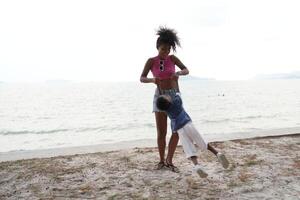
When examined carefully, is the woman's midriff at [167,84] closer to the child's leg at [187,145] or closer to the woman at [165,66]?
the woman at [165,66]

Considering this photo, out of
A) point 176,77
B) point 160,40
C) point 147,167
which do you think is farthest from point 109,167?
point 160,40

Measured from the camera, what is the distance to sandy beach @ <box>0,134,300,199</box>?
183 inches

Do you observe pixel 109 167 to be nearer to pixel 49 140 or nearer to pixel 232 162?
pixel 232 162

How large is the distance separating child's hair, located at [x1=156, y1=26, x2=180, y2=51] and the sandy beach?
2.03 meters

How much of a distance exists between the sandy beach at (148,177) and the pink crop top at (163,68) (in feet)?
5.09

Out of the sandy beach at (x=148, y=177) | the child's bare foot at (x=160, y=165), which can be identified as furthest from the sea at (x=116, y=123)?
the child's bare foot at (x=160, y=165)

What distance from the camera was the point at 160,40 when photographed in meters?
5.29

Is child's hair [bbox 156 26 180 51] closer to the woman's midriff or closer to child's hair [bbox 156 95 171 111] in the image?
the woman's midriff

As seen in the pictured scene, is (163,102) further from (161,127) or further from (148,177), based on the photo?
(148,177)

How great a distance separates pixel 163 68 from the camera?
541 centimetres

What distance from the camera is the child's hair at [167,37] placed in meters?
5.22

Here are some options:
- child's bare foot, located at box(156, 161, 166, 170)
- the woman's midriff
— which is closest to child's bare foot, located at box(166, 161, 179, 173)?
child's bare foot, located at box(156, 161, 166, 170)

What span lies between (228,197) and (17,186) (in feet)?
9.79

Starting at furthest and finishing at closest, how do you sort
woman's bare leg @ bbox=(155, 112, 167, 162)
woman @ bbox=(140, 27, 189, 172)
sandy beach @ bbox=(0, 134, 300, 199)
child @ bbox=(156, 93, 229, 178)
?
woman's bare leg @ bbox=(155, 112, 167, 162)
woman @ bbox=(140, 27, 189, 172)
child @ bbox=(156, 93, 229, 178)
sandy beach @ bbox=(0, 134, 300, 199)
